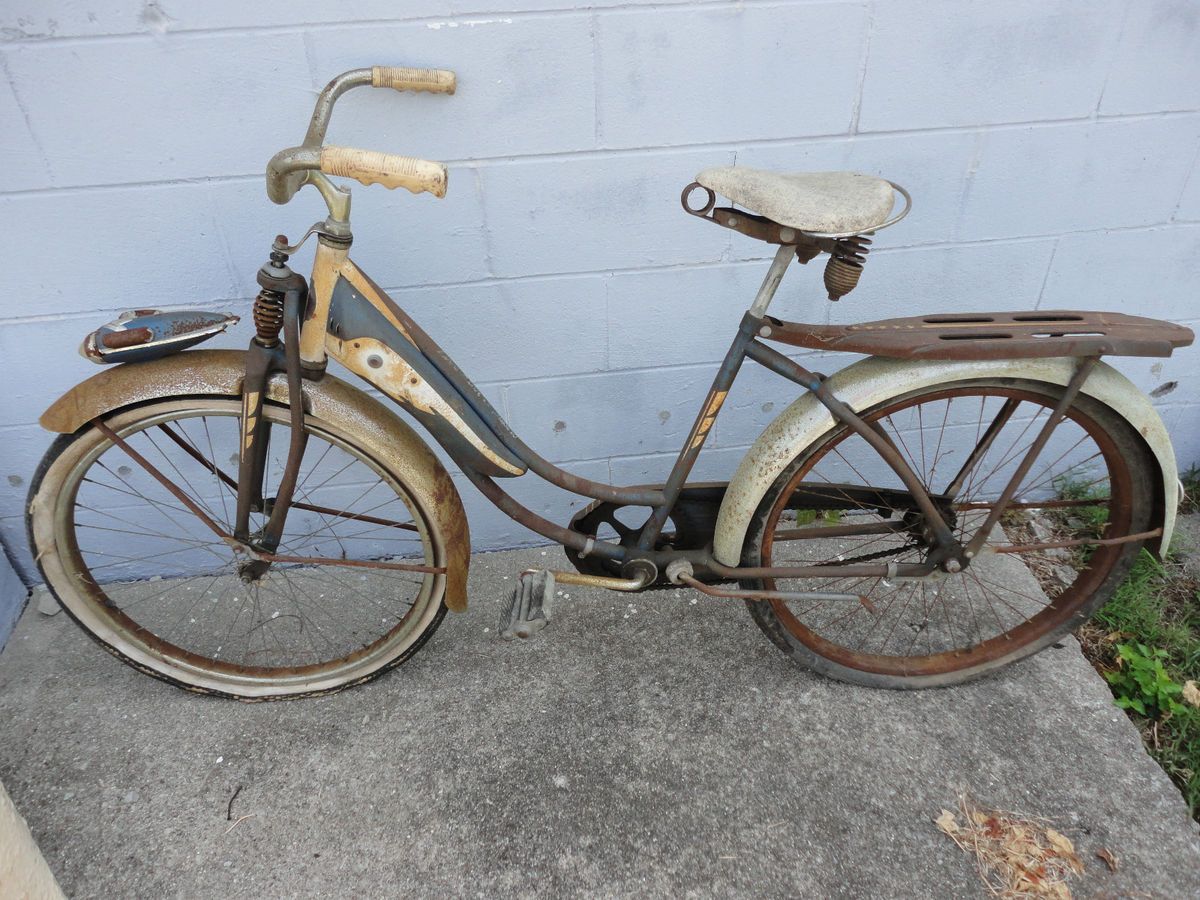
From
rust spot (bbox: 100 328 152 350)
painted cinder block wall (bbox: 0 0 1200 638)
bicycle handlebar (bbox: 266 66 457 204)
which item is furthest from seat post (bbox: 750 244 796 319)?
rust spot (bbox: 100 328 152 350)

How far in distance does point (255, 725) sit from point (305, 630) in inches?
14.9

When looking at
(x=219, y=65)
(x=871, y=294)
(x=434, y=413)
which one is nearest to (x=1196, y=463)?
(x=871, y=294)

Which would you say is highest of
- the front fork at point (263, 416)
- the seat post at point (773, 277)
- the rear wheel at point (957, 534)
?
the seat post at point (773, 277)

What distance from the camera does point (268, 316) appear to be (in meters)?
1.71

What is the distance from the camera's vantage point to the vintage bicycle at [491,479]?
1.70 meters

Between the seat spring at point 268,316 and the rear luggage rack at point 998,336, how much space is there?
3.63 ft

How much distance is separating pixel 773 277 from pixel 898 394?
42 cm

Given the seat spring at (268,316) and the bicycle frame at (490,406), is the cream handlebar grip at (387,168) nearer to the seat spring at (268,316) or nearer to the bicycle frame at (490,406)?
the bicycle frame at (490,406)

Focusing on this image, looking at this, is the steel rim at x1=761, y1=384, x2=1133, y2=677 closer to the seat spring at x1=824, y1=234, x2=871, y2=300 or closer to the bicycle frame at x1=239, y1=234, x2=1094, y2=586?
the bicycle frame at x1=239, y1=234, x2=1094, y2=586

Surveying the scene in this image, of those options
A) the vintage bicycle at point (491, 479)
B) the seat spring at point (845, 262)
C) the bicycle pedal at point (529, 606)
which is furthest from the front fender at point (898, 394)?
the bicycle pedal at point (529, 606)

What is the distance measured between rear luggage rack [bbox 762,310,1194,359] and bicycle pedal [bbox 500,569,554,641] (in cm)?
89

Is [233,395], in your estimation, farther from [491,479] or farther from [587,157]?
[587,157]

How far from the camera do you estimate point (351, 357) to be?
1.72 metres

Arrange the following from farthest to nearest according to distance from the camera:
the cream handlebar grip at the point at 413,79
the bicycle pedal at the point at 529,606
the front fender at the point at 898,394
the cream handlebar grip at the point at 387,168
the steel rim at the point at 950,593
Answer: the bicycle pedal at the point at 529,606 → the steel rim at the point at 950,593 → the front fender at the point at 898,394 → the cream handlebar grip at the point at 413,79 → the cream handlebar grip at the point at 387,168
